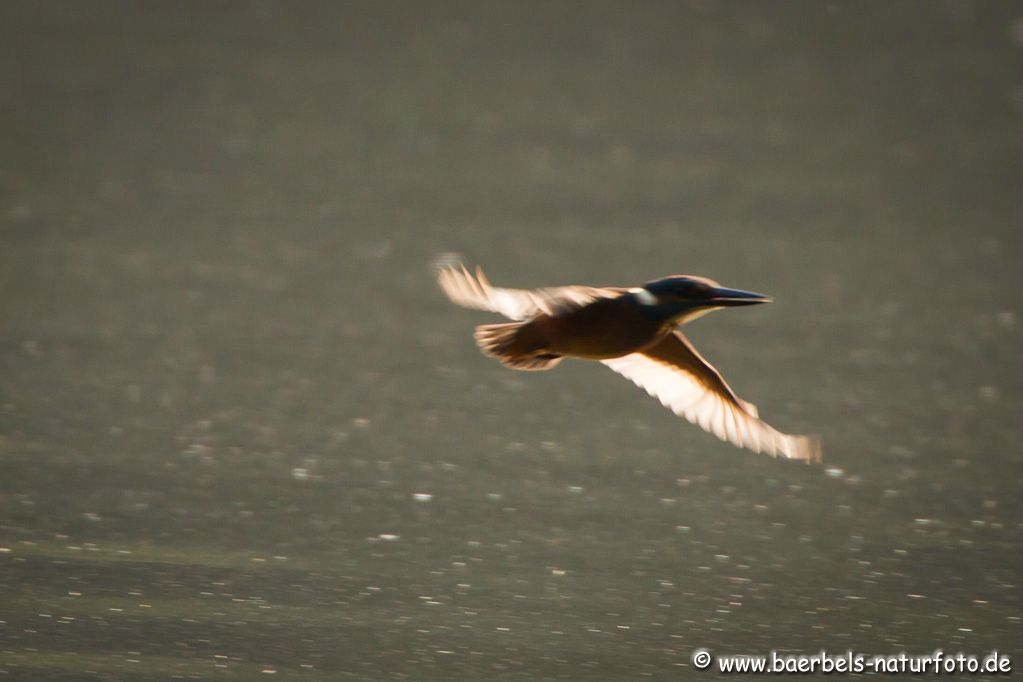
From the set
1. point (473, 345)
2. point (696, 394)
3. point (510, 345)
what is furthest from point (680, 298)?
point (473, 345)

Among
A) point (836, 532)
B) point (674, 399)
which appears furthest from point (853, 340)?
point (674, 399)

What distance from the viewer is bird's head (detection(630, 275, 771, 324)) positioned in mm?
2863

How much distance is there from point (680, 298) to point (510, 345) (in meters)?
0.32

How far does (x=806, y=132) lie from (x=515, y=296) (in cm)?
472

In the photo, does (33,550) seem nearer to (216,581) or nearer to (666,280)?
(216,581)

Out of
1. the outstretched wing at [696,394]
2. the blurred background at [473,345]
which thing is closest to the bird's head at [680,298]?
the outstretched wing at [696,394]

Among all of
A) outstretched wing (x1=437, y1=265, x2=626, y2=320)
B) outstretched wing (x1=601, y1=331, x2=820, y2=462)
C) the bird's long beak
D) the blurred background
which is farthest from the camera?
outstretched wing (x1=601, y1=331, x2=820, y2=462)

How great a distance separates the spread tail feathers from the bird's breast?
0.03 meters

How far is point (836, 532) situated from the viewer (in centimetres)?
360

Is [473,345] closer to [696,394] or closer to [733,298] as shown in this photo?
[696,394]

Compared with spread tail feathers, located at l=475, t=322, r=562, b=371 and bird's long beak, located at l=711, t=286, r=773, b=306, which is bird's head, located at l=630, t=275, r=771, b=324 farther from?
spread tail feathers, located at l=475, t=322, r=562, b=371

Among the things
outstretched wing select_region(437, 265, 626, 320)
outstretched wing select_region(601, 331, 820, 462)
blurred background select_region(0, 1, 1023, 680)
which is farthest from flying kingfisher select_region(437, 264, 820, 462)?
blurred background select_region(0, 1, 1023, 680)

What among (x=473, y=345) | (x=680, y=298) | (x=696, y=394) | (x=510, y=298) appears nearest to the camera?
(x=510, y=298)

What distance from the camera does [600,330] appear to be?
2.83m
